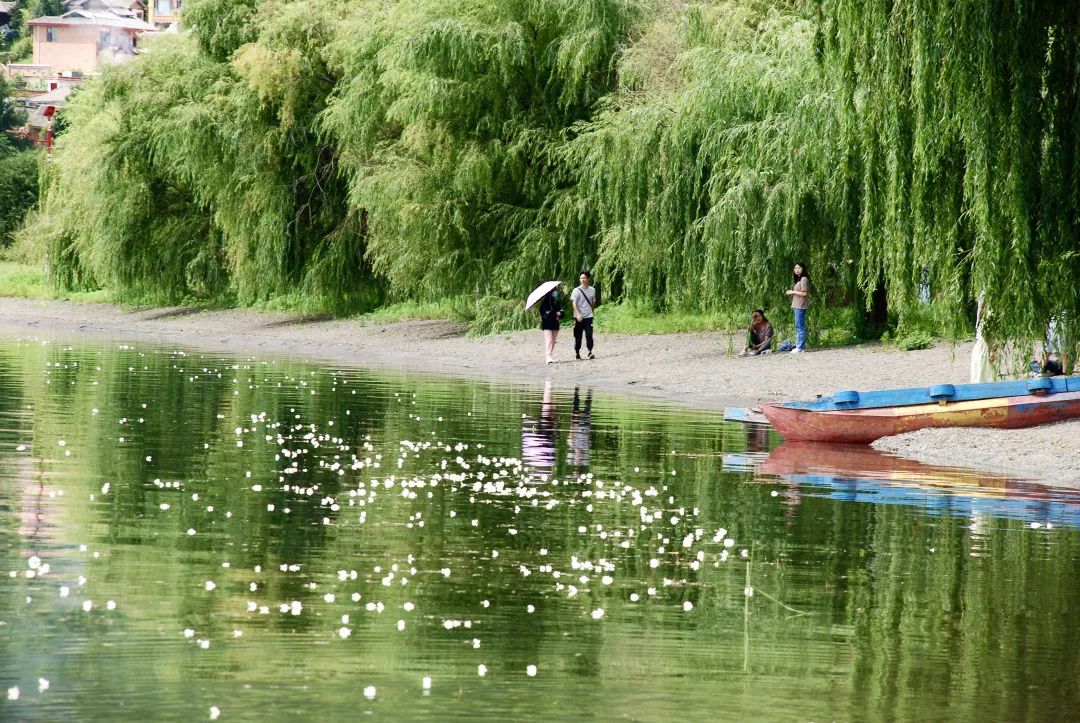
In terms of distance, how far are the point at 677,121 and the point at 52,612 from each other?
26.9 m

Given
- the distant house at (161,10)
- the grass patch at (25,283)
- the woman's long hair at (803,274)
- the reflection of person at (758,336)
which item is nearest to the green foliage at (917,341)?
the woman's long hair at (803,274)

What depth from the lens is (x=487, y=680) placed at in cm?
850

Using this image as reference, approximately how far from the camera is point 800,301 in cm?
3362

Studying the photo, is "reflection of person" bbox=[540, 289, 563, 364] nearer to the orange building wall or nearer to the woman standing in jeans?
the woman standing in jeans

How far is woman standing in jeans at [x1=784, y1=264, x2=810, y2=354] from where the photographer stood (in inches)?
1313

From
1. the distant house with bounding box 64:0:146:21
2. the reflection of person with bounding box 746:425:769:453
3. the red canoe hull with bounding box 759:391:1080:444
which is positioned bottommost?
the reflection of person with bounding box 746:425:769:453

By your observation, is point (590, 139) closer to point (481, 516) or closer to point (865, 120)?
point (865, 120)

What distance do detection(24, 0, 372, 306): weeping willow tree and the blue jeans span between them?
683 inches

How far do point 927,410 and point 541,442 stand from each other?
4838 millimetres

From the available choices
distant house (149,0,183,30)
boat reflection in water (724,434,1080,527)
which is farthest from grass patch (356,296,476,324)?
distant house (149,0,183,30)

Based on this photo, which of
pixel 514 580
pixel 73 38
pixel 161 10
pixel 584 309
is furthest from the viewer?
pixel 161 10

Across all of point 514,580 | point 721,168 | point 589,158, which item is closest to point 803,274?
point 721,168

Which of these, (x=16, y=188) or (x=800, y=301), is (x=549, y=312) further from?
(x=16, y=188)

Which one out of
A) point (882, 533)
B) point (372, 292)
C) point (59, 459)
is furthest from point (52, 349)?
point (882, 533)
